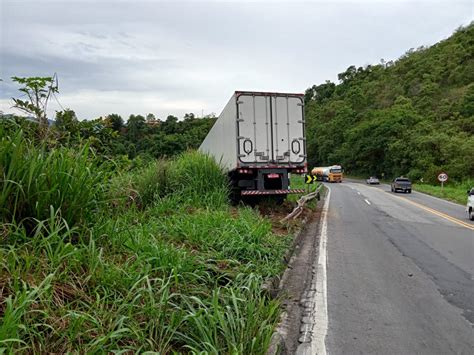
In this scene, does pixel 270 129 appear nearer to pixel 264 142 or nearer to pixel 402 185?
pixel 264 142

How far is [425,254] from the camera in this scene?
893 centimetres

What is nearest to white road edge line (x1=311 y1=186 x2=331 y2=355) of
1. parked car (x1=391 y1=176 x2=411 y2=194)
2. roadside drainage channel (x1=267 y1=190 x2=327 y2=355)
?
roadside drainage channel (x1=267 y1=190 x2=327 y2=355)

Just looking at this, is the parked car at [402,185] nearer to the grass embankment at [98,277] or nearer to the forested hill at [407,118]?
the forested hill at [407,118]

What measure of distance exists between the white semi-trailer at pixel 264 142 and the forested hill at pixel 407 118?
129ft

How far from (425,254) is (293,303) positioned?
4.69 m

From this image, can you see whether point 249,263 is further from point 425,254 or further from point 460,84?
point 460,84

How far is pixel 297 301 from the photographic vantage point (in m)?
5.61

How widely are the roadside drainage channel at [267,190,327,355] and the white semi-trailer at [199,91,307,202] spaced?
445 centimetres

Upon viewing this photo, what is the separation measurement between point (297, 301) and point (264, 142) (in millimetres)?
8697

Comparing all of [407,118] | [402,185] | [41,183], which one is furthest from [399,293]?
[407,118]

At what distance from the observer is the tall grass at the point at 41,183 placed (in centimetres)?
420

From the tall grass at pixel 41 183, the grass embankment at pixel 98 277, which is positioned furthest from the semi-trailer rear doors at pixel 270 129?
the tall grass at pixel 41 183

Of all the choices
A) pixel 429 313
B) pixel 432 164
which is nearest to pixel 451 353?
pixel 429 313

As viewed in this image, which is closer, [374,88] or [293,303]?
[293,303]
